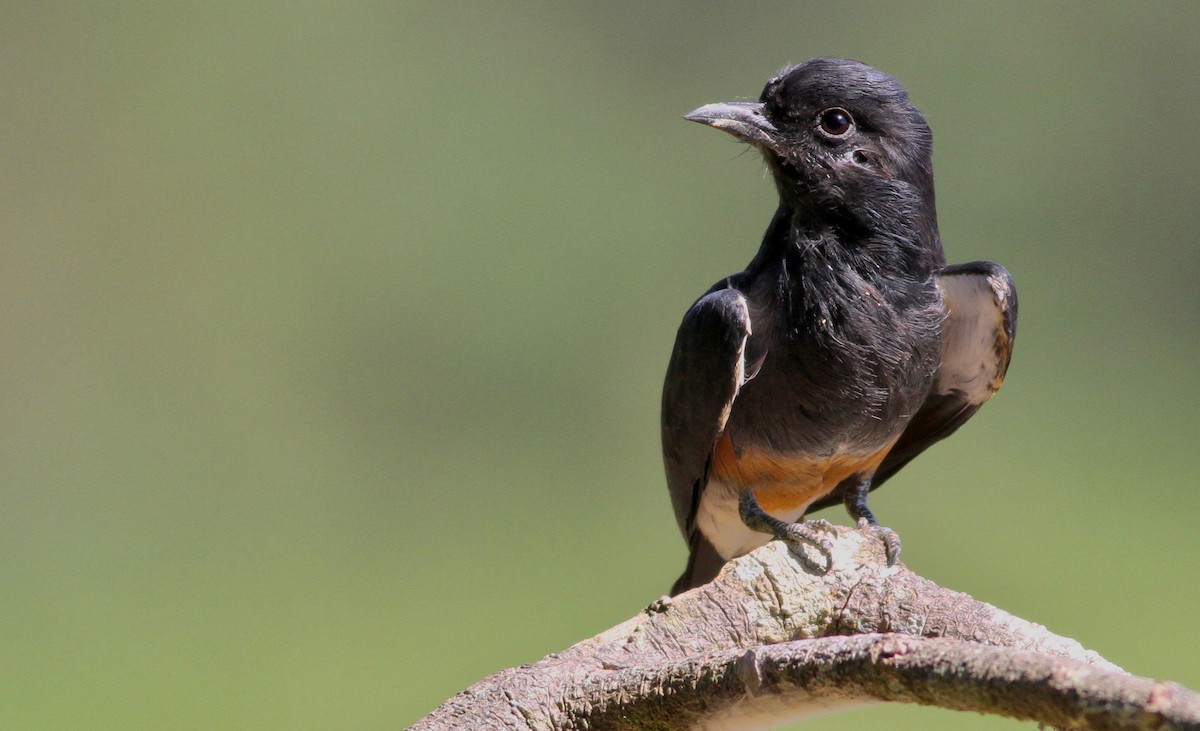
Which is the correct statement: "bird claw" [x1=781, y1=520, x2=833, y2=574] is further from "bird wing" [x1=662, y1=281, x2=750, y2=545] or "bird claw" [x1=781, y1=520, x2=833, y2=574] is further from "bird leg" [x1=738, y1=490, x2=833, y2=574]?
"bird wing" [x1=662, y1=281, x2=750, y2=545]

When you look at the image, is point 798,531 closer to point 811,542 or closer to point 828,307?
point 811,542

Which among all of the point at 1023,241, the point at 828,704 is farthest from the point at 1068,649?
the point at 1023,241

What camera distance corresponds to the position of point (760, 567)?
6.95 ft

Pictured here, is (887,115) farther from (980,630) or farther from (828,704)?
(828,704)

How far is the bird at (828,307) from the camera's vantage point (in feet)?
9.19

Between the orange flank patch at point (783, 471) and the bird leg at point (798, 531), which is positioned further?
the orange flank patch at point (783, 471)

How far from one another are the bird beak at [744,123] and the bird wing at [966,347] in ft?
1.60

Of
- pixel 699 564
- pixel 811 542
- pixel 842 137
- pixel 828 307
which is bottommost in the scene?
pixel 699 564

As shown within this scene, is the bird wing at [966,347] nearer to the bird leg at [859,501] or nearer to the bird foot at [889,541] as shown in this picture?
the bird leg at [859,501]

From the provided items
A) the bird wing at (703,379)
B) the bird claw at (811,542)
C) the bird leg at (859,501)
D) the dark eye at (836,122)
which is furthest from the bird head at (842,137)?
the bird claw at (811,542)

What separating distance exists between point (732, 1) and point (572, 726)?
5.88 meters

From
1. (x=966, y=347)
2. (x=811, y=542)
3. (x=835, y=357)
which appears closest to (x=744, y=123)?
(x=835, y=357)

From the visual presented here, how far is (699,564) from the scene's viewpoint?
3.20 m

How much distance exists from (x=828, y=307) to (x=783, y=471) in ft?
1.25
